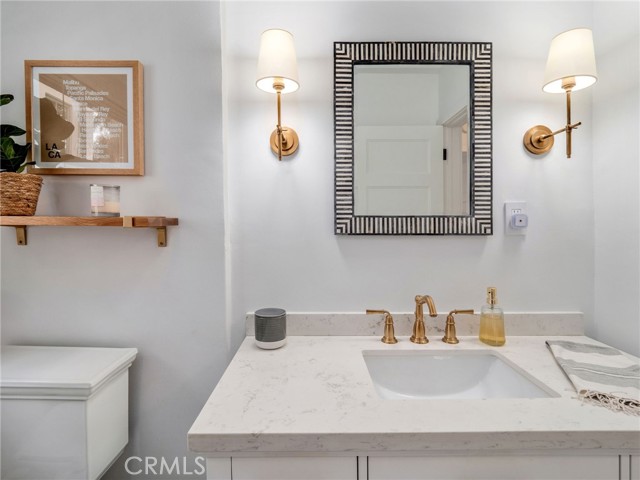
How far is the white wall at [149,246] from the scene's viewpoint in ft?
3.99

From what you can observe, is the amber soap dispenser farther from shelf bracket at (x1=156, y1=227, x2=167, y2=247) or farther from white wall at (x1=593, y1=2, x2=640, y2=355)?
shelf bracket at (x1=156, y1=227, x2=167, y2=247)

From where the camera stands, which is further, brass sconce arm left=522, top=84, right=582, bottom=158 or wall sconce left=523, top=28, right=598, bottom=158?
brass sconce arm left=522, top=84, right=582, bottom=158

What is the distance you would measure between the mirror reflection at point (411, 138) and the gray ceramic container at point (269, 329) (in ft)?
1.60

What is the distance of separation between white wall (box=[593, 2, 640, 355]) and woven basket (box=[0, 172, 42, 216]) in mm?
1919

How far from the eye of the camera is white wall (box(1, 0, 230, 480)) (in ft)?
3.99

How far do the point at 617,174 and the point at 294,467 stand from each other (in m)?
1.34

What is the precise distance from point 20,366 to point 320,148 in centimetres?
118

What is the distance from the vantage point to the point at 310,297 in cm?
130

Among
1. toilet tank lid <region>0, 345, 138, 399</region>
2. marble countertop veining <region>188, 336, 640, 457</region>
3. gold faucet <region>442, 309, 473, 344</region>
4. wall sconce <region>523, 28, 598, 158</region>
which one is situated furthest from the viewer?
gold faucet <region>442, 309, 473, 344</region>

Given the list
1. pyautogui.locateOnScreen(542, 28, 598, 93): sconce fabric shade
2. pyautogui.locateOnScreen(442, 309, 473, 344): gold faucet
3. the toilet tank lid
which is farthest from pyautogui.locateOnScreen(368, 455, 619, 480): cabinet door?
pyautogui.locateOnScreen(542, 28, 598, 93): sconce fabric shade

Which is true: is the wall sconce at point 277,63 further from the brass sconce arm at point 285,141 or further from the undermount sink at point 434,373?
the undermount sink at point 434,373

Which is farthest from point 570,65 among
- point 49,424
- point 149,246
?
point 49,424

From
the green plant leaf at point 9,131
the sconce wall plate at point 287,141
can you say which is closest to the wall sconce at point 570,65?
the sconce wall plate at point 287,141

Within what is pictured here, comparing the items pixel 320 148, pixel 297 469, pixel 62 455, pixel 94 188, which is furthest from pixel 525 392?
pixel 94 188
